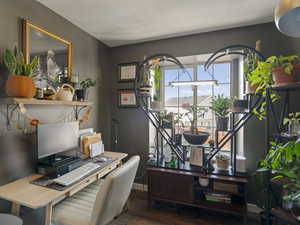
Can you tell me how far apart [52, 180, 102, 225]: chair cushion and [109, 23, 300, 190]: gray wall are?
1174 mm

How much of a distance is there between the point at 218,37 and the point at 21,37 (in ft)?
7.39

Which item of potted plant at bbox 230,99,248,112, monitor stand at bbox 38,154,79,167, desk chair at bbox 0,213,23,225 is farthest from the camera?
potted plant at bbox 230,99,248,112

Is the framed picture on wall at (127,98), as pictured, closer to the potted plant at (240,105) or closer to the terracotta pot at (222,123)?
the terracotta pot at (222,123)

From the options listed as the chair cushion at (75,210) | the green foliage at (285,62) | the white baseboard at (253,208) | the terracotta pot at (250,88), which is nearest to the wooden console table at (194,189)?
the white baseboard at (253,208)

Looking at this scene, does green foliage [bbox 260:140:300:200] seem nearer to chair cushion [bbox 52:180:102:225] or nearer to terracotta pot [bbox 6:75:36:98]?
chair cushion [bbox 52:180:102:225]

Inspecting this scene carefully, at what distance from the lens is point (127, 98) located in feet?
8.74

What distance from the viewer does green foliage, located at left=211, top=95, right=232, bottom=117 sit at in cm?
183

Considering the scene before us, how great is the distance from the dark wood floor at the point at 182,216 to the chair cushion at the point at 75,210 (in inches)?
31.0

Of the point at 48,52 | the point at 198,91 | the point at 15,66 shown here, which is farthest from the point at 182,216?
the point at 48,52

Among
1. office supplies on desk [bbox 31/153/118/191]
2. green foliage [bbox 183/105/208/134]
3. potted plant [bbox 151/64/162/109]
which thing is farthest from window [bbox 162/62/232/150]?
office supplies on desk [bbox 31/153/118/191]

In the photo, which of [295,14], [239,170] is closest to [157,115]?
[239,170]

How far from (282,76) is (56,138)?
213cm

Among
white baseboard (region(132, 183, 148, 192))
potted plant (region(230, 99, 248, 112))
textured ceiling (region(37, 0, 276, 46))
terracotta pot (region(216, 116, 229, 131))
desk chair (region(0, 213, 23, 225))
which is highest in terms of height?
textured ceiling (region(37, 0, 276, 46))

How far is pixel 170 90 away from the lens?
8.95 feet
